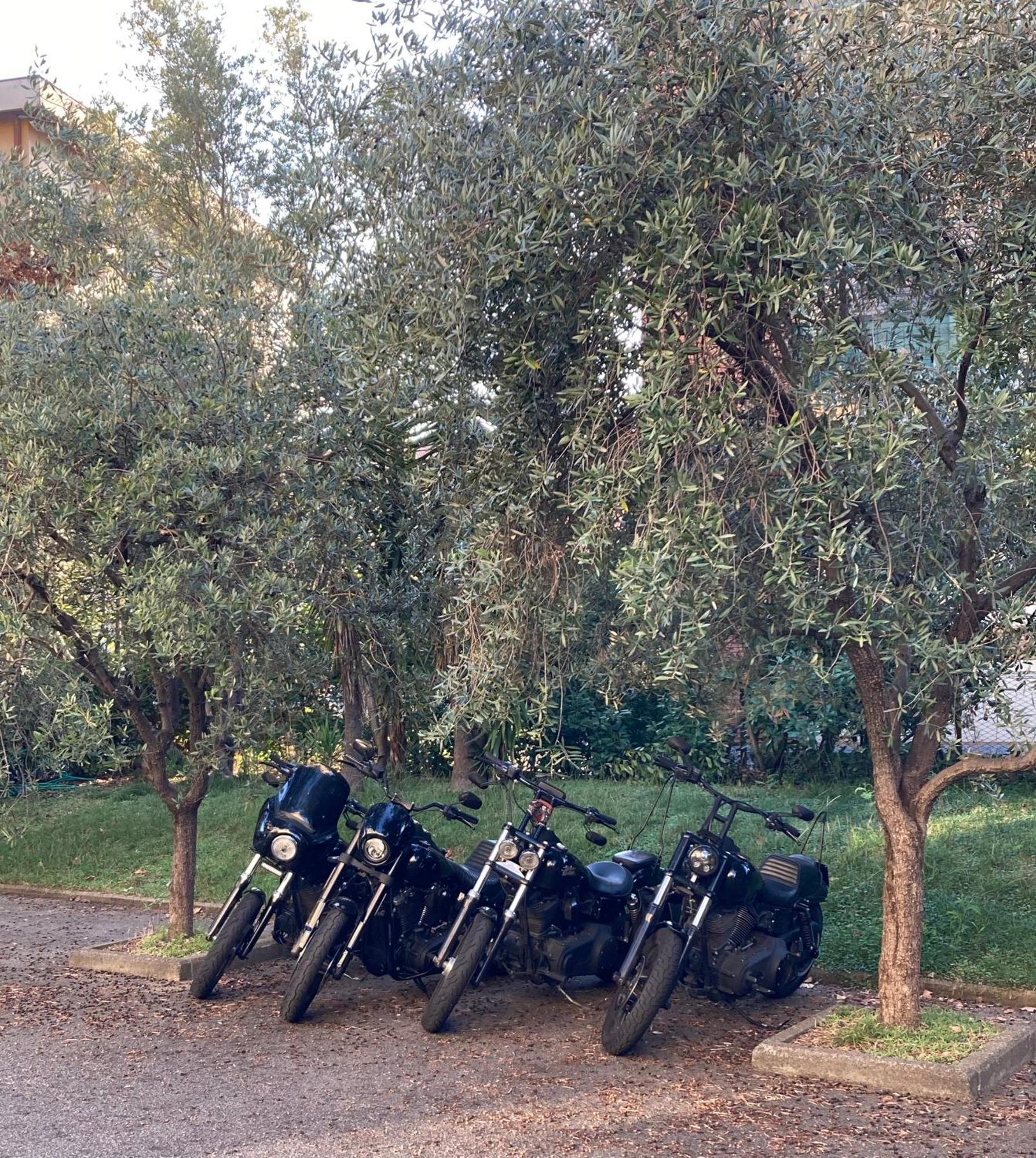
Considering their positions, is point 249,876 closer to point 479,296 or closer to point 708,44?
point 479,296

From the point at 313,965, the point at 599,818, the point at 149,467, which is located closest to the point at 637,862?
the point at 599,818

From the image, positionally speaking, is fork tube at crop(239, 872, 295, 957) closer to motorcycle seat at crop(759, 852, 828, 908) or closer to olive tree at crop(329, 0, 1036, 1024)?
olive tree at crop(329, 0, 1036, 1024)

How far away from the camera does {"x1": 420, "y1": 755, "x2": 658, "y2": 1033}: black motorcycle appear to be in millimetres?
6770

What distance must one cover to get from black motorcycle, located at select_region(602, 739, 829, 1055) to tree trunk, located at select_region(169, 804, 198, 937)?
3314mm

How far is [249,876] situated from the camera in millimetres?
7520

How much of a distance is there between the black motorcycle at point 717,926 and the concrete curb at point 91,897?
4783mm

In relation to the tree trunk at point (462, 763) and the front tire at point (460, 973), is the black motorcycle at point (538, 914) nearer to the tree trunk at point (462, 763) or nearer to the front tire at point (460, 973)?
the front tire at point (460, 973)

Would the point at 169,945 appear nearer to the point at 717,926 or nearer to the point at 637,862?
the point at 637,862

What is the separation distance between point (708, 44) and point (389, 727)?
928cm

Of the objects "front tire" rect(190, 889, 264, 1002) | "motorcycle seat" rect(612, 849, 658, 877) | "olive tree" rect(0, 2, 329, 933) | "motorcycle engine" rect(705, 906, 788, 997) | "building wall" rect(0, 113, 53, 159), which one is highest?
"building wall" rect(0, 113, 53, 159)

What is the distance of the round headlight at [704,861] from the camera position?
6668 millimetres

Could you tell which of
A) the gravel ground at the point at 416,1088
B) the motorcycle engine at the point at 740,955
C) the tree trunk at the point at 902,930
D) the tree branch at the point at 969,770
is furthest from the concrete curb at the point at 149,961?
the tree branch at the point at 969,770

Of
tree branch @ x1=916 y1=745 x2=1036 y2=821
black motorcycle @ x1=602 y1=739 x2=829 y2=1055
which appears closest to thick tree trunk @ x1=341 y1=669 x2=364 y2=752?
black motorcycle @ x1=602 y1=739 x2=829 y2=1055

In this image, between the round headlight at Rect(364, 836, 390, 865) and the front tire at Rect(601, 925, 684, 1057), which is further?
the round headlight at Rect(364, 836, 390, 865)
